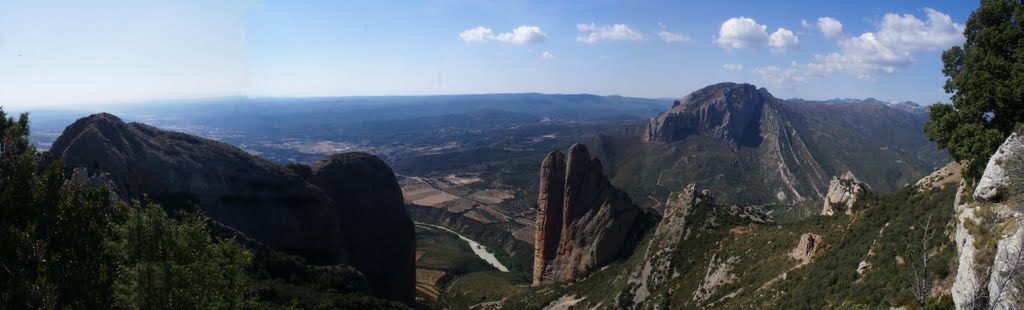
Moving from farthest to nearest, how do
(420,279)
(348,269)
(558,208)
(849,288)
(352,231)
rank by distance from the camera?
(420,279) → (558,208) → (352,231) → (348,269) → (849,288)

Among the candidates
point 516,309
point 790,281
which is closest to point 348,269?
point 516,309

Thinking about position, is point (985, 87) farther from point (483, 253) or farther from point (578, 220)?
point (483, 253)

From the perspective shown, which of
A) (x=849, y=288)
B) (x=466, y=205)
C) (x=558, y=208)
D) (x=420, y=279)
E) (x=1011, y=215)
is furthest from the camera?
(x=466, y=205)

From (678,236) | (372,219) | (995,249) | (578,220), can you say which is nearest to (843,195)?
(678,236)

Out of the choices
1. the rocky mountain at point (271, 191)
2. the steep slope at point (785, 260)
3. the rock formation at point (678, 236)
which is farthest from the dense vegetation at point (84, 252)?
the rock formation at point (678, 236)

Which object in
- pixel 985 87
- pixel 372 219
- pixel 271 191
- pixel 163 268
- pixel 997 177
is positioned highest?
pixel 985 87

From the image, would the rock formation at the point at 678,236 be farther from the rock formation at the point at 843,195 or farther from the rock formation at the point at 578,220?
the rock formation at the point at 578,220

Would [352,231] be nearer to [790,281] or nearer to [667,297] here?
[667,297]
